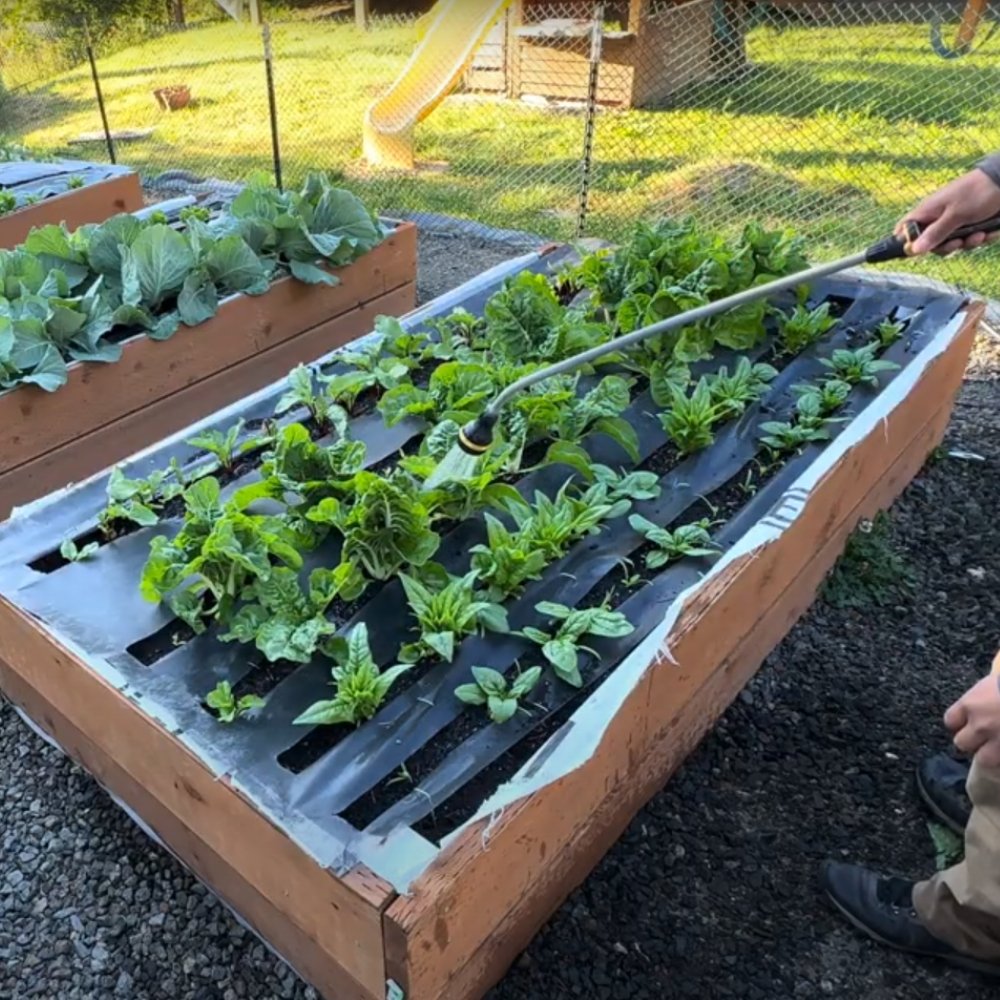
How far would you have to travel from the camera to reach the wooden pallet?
9.45ft

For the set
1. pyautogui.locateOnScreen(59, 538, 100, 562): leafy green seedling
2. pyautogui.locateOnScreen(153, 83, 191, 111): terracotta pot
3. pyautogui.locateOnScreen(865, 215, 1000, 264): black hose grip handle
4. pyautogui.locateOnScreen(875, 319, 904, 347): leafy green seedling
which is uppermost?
pyautogui.locateOnScreen(865, 215, 1000, 264): black hose grip handle

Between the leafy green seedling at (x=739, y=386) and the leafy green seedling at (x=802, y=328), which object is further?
the leafy green seedling at (x=802, y=328)

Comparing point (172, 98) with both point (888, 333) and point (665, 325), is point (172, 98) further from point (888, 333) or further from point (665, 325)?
point (665, 325)

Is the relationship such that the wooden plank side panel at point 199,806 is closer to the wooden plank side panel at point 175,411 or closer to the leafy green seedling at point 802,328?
the wooden plank side panel at point 175,411

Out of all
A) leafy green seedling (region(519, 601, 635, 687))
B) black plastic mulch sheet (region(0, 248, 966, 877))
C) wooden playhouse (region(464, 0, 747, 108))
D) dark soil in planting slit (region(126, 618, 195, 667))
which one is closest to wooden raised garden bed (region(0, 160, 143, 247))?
black plastic mulch sheet (region(0, 248, 966, 877))

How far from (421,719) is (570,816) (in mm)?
329

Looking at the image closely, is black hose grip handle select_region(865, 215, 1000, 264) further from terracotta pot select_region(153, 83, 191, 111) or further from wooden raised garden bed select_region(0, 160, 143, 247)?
terracotta pot select_region(153, 83, 191, 111)

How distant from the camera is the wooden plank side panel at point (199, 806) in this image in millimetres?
1455

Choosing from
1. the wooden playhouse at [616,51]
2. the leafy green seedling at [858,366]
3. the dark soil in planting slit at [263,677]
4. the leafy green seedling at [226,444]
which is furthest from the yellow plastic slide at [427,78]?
the dark soil in planting slit at [263,677]

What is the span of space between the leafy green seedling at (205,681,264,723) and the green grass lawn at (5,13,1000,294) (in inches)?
173

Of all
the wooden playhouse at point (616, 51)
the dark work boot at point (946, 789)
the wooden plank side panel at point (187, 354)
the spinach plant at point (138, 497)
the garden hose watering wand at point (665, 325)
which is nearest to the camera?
the garden hose watering wand at point (665, 325)

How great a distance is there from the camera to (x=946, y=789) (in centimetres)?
207

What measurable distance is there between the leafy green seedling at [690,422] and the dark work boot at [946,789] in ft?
3.17

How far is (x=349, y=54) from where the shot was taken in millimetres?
12078
